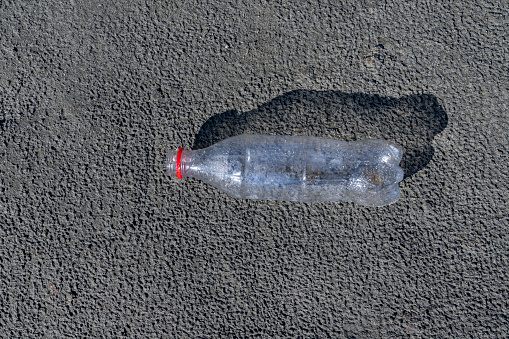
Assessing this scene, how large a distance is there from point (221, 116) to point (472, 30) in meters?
1.59

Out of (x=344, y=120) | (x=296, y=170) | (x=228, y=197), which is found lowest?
(x=228, y=197)

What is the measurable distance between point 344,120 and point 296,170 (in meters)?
0.43

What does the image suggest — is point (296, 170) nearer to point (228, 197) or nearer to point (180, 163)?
point (228, 197)

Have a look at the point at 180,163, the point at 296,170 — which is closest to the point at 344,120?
the point at 296,170

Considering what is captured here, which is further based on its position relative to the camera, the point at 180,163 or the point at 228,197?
the point at 228,197

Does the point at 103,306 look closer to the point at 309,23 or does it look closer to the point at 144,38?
the point at 144,38

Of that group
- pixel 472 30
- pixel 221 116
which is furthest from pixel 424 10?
pixel 221 116

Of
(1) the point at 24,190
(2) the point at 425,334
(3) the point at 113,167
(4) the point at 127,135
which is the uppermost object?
(4) the point at 127,135

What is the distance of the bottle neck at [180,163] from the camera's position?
2162 millimetres

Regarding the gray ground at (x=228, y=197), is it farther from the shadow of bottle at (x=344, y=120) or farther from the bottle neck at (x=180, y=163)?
the bottle neck at (x=180, y=163)

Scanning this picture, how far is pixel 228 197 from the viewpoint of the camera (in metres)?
2.27

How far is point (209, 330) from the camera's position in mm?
2240

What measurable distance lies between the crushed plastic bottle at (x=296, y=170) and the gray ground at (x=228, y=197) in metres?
0.09

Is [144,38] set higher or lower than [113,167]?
higher
